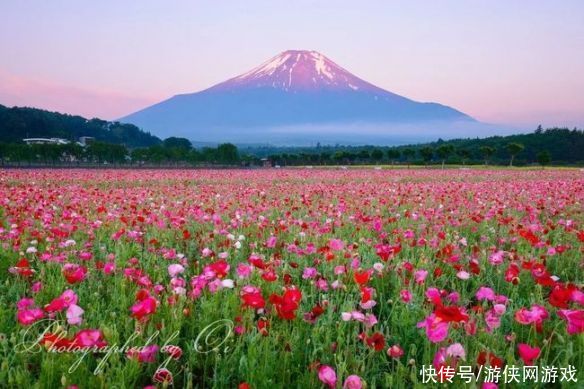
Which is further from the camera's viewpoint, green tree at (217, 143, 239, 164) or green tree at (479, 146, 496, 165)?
green tree at (479, 146, 496, 165)

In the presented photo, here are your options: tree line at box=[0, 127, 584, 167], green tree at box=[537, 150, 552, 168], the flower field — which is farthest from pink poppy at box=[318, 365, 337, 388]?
green tree at box=[537, 150, 552, 168]

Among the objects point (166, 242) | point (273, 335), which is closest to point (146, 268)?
point (166, 242)

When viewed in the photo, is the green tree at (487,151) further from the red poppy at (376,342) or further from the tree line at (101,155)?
the red poppy at (376,342)

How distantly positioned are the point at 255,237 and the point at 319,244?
895mm

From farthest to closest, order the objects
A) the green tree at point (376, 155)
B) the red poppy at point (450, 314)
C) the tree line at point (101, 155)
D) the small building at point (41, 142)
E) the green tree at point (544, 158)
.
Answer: the green tree at point (376, 155)
the green tree at point (544, 158)
the small building at point (41, 142)
the tree line at point (101, 155)
the red poppy at point (450, 314)

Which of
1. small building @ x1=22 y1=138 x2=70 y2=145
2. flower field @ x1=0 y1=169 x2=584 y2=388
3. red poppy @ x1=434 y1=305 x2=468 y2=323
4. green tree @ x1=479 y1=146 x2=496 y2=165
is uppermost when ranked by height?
small building @ x1=22 y1=138 x2=70 y2=145

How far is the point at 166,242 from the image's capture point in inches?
213

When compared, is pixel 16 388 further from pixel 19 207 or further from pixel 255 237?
pixel 19 207

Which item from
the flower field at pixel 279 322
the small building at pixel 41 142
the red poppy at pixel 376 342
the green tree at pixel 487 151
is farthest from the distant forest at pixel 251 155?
the red poppy at pixel 376 342

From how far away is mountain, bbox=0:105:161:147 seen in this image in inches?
4264

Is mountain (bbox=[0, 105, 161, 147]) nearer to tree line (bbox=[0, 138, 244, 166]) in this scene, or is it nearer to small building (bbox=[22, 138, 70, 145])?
small building (bbox=[22, 138, 70, 145])

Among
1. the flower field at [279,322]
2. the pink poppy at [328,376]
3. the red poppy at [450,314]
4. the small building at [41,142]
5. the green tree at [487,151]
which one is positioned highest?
the small building at [41,142]

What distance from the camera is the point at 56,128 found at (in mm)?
131250

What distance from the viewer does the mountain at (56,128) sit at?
10831 cm
